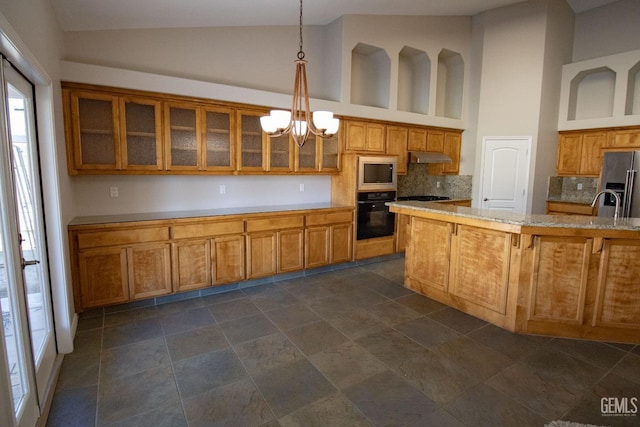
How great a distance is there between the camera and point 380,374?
239 centimetres

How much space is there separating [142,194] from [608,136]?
6.84 meters

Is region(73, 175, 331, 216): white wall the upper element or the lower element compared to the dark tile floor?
upper

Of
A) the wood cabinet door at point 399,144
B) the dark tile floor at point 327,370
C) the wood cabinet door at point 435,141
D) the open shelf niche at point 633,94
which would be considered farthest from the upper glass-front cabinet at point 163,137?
the open shelf niche at point 633,94

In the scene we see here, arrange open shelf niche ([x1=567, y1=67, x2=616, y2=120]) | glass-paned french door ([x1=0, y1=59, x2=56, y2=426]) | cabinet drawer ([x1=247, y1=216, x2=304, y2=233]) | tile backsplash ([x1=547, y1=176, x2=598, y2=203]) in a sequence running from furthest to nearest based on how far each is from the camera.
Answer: tile backsplash ([x1=547, y1=176, x2=598, y2=203]) → open shelf niche ([x1=567, y1=67, x2=616, y2=120]) → cabinet drawer ([x1=247, y1=216, x2=304, y2=233]) → glass-paned french door ([x1=0, y1=59, x2=56, y2=426])

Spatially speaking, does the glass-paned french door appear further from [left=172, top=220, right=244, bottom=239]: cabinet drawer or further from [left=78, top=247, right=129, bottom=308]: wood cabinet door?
[left=172, top=220, right=244, bottom=239]: cabinet drawer

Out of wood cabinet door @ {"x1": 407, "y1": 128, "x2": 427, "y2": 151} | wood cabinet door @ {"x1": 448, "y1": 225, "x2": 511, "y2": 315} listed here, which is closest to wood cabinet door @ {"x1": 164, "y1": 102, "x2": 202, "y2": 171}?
wood cabinet door @ {"x1": 448, "y1": 225, "x2": 511, "y2": 315}

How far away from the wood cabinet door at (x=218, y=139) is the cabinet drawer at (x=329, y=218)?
1.23m

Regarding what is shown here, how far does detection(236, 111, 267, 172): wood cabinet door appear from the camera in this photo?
4.11m

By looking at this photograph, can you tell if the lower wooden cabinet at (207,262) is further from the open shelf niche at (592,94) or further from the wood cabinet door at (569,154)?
the open shelf niche at (592,94)

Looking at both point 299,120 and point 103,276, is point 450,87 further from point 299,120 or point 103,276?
point 103,276

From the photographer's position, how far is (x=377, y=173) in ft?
16.6

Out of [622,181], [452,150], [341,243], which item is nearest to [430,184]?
[452,150]

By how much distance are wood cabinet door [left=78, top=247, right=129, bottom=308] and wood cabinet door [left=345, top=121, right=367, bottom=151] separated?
3216 mm

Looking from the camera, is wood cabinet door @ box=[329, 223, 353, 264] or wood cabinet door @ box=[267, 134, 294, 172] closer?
wood cabinet door @ box=[267, 134, 294, 172]
